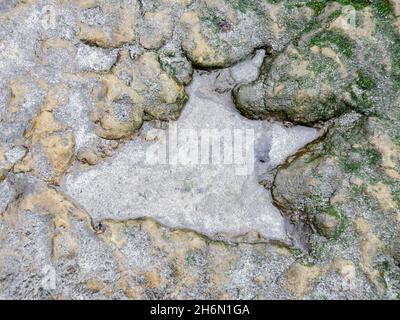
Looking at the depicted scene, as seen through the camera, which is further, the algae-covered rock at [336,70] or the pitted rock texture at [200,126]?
the algae-covered rock at [336,70]

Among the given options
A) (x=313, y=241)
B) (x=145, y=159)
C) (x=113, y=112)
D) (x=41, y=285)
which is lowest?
(x=41, y=285)

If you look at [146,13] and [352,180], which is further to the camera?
[146,13]

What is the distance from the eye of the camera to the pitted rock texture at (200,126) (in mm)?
2492

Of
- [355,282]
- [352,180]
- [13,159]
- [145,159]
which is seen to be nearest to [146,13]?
[145,159]

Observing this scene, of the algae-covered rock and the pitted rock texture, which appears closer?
the pitted rock texture

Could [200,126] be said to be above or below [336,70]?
below

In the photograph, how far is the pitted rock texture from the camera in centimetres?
249

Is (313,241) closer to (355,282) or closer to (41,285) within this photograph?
(355,282)

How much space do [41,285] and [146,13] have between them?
5.12 feet

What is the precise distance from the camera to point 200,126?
279 cm

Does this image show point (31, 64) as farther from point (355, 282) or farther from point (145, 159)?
point (355, 282)

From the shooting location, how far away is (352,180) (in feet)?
8.32

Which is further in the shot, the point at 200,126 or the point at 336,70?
the point at 200,126

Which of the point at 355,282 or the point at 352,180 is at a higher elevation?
the point at 352,180
